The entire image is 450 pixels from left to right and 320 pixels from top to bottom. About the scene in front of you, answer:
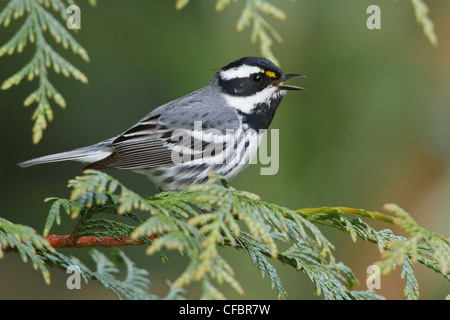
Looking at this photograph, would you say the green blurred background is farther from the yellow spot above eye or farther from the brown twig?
the brown twig

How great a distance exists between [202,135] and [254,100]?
1.58 feet

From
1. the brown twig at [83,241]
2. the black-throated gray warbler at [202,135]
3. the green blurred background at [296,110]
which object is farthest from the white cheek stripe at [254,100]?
the brown twig at [83,241]

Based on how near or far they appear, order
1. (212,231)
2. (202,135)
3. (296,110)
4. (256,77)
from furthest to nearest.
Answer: (296,110) → (256,77) → (202,135) → (212,231)

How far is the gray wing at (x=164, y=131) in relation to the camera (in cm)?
335

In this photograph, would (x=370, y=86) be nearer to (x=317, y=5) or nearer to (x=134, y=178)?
(x=317, y=5)

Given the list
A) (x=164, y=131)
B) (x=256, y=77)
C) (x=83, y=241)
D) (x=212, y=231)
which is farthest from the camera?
(x=256, y=77)

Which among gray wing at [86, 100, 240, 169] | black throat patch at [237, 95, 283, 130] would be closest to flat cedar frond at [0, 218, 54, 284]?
gray wing at [86, 100, 240, 169]

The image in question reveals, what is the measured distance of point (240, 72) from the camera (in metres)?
3.59

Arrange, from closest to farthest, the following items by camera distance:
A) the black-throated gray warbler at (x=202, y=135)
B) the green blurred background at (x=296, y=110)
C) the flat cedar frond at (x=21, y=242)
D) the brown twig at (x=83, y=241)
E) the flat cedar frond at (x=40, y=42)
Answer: the flat cedar frond at (x=21, y=242) → the flat cedar frond at (x=40, y=42) → the brown twig at (x=83, y=241) → the black-throated gray warbler at (x=202, y=135) → the green blurred background at (x=296, y=110)

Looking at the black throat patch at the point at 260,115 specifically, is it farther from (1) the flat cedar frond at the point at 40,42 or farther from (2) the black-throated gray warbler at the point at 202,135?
(1) the flat cedar frond at the point at 40,42

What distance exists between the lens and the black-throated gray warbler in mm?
3316

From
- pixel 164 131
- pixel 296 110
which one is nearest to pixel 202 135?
pixel 164 131

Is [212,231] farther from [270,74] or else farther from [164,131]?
[270,74]

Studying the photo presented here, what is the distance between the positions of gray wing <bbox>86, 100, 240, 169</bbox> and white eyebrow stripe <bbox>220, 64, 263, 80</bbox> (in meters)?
0.23
